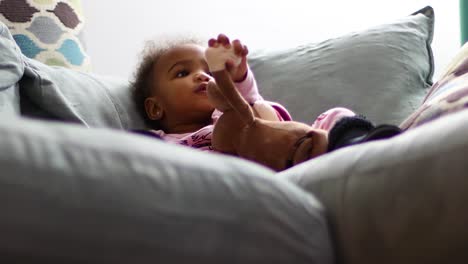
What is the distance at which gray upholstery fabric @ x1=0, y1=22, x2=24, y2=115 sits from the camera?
1.33 metres

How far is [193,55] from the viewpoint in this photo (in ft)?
5.37

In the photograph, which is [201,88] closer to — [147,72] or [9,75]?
[147,72]

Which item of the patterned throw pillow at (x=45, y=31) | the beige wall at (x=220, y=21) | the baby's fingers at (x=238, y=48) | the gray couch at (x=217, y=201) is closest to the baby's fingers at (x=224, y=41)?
the baby's fingers at (x=238, y=48)

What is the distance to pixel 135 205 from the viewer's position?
1.70 feet

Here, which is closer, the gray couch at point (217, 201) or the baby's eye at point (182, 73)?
the gray couch at point (217, 201)

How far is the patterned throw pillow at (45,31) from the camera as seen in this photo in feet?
6.26

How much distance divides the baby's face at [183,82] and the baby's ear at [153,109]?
0.04 ft

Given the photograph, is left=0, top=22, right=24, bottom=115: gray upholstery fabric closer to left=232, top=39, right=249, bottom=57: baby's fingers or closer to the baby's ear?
the baby's ear

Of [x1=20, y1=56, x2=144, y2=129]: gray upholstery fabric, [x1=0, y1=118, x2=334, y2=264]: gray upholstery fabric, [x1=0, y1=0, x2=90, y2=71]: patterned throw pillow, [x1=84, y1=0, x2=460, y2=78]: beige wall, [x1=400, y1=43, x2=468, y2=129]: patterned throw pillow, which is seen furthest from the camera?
[x1=84, y1=0, x2=460, y2=78]: beige wall

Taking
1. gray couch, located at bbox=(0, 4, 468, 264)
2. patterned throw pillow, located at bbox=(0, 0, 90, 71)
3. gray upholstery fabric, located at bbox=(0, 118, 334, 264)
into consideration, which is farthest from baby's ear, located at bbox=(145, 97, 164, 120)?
gray upholstery fabric, located at bbox=(0, 118, 334, 264)

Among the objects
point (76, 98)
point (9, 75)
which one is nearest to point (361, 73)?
point (76, 98)

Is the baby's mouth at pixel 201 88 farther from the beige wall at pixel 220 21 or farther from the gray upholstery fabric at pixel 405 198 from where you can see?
the beige wall at pixel 220 21

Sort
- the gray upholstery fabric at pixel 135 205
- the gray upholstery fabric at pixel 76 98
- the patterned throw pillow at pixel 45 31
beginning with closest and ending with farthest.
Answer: the gray upholstery fabric at pixel 135 205 < the gray upholstery fabric at pixel 76 98 < the patterned throw pillow at pixel 45 31

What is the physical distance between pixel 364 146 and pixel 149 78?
1.06 metres
